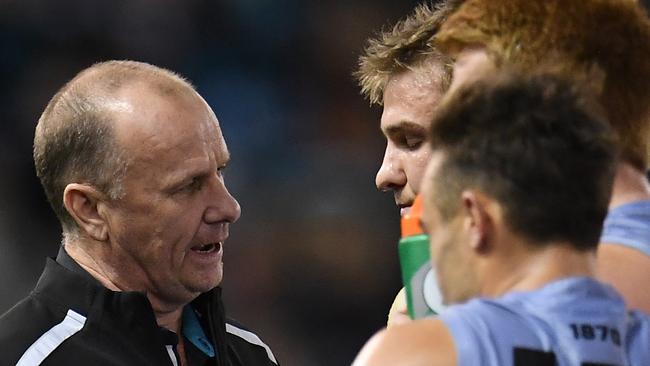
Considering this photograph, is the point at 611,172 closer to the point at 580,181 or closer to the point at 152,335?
the point at 580,181

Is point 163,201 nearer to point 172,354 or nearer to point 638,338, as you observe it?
point 172,354

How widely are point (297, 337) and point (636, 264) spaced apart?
347 cm

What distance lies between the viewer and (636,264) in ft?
5.06

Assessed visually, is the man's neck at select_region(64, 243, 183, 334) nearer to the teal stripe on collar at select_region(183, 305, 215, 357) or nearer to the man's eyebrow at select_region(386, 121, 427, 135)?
the teal stripe on collar at select_region(183, 305, 215, 357)

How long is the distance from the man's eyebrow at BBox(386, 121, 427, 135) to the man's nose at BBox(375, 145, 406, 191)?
0.17 ft

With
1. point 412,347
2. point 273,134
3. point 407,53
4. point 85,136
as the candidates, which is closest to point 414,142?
point 407,53

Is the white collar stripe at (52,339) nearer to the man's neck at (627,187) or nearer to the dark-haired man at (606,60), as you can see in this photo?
the dark-haired man at (606,60)

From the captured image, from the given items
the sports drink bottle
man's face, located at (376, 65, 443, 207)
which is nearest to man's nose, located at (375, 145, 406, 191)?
man's face, located at (376, 65, 443, 207)

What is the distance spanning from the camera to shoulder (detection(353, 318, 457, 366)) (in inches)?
50.8

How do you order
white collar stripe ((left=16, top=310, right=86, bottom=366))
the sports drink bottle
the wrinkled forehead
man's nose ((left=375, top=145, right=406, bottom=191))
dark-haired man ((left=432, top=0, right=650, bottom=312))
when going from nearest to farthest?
1. dark-haired man ((left=432, top=0, right=650, bottom=312))
2. the sports drink bottle
3. white collar stripe ((left=16, top=310, right=86, bottom=366))
4. man's nose ((left=375, top=145, right=406, bottom=191))
5. the wrinkled forehead

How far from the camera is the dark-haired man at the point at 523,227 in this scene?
134 centimetres

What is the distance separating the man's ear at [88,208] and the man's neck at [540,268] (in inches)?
53.3

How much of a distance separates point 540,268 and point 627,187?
0.32m

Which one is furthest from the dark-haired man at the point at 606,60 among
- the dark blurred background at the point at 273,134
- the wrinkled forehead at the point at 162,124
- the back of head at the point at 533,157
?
the dark blurred background at the point at 273,134
